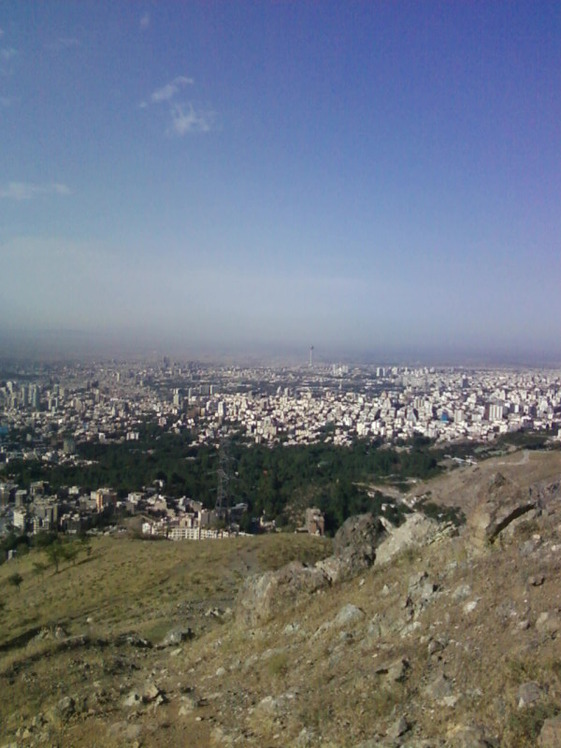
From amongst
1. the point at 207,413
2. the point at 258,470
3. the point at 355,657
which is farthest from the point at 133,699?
the point at 207,413

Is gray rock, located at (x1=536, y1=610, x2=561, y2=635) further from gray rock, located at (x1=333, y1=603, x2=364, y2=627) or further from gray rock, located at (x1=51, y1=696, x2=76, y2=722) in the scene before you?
gray rock, located at (x1=51, y1=696, x2=76, y2=722)

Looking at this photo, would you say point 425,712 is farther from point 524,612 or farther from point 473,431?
point 473,431

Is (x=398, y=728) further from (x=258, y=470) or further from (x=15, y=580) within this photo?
(x=258, y=470)

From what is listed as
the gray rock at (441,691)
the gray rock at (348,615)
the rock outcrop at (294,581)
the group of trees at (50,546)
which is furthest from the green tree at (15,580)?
the gray rock at (441,691)

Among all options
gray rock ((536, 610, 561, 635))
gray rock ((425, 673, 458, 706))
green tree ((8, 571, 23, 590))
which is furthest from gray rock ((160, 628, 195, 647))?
green tree ((8, 571, 23, 590))

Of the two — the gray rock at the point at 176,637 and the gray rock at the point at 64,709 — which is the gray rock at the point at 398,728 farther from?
the gray rock at the point at 176,637

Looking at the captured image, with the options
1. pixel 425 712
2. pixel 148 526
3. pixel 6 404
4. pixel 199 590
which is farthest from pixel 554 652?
pixel 6 404
